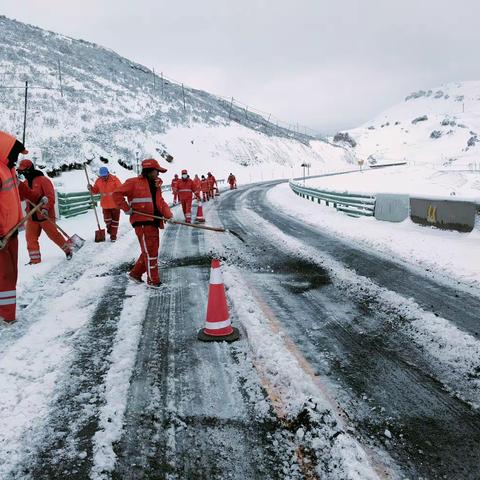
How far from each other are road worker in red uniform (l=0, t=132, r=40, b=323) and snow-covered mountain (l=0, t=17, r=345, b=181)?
19552 mm

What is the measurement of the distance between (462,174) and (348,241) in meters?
35.3

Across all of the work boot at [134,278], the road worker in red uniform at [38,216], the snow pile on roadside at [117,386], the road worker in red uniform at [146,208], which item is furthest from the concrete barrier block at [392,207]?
the snow pile on roadside at [117,386]

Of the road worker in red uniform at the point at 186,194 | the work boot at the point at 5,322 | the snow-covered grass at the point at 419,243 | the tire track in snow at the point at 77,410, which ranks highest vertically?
the road worker in red uniform at the point at 186,194

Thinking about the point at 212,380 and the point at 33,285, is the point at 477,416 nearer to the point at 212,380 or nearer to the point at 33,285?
the point at 212,380

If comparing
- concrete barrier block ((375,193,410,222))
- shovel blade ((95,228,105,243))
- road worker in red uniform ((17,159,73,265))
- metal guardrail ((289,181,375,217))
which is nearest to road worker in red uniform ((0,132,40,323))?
road worker in red uniform ((17,159,73,265))

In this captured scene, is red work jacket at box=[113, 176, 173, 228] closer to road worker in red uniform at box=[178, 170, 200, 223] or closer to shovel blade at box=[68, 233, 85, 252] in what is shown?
shovel blade at box=[68, 233, 85, 252]

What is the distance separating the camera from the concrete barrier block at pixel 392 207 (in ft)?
41.1

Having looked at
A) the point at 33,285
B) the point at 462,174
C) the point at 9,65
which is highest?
the point at 9,65

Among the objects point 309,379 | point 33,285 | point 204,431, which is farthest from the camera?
point 33,285

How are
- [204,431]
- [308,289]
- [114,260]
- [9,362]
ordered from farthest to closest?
[114,260] < [308,289] < [9,362] < [204,431]

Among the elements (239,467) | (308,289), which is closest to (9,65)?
(308,289)

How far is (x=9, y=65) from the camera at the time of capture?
4338cm

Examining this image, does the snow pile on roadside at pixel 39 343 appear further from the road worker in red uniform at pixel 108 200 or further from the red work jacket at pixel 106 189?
the red work jacket at pixel 106 189

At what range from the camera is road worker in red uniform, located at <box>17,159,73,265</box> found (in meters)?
8.13
